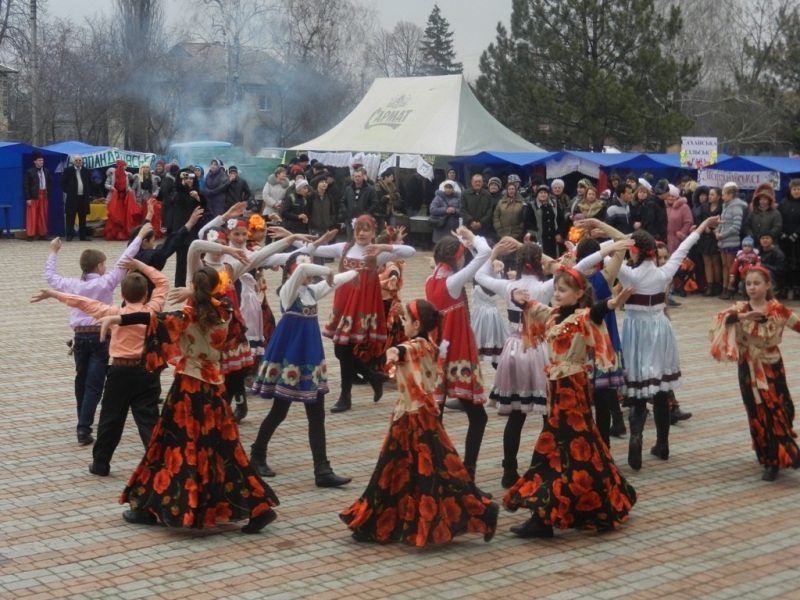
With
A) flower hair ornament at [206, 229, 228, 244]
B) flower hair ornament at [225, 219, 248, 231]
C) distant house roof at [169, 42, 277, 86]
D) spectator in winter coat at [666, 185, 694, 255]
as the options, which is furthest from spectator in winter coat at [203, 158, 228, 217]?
distant house roof at [169, 42, 277, 86]

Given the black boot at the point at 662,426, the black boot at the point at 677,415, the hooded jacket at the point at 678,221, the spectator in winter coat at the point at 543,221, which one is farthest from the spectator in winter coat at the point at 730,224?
the black boot at the point at 662,426

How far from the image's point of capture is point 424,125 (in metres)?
28.3

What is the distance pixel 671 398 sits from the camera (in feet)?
35.1

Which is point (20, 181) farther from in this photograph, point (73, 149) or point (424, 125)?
Result: point (424, 125)

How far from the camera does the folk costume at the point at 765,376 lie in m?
8.96

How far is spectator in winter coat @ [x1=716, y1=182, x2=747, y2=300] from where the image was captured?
19156mm

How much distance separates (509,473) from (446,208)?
566 inches

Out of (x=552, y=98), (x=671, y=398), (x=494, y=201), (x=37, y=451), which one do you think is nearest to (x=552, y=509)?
(x=671, y=398)

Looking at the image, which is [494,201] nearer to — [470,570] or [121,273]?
[121,273]

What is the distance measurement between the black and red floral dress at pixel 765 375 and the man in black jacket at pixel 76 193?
1977 centimetres

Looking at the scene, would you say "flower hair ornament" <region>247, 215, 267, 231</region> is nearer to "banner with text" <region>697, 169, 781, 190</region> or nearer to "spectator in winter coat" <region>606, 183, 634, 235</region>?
"spectator in winter coat" <region>606, 183, 634, 235</region>

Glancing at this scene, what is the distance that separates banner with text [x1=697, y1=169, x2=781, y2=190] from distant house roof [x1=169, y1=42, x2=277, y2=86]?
3722cm

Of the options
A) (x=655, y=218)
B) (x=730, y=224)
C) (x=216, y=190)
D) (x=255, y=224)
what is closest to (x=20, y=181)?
(x=216, y=190)

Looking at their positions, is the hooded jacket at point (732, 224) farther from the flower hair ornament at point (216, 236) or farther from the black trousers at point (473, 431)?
the black trousers at point (473, 431)
